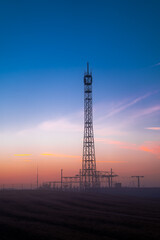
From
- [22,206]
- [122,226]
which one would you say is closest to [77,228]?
[122,226]

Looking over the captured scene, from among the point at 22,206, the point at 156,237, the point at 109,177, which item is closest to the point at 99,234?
the point at 156,237

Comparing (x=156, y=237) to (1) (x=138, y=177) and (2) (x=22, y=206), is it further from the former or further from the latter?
(1) (x=138, y=177)

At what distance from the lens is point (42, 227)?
70.2 feet

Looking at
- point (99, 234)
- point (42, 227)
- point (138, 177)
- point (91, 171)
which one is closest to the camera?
point (99, 234)

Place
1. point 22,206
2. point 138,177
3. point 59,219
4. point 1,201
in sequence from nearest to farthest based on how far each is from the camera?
point 59,219 < point 22,206 < point 1,201 < point 138,177

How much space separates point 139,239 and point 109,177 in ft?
210

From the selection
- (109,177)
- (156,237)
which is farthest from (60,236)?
(109,177)

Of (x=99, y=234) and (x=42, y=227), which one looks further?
(x=42, y=227)

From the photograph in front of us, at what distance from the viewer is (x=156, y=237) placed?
62.0ft

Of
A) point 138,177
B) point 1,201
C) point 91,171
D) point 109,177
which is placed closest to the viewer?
point 1,201

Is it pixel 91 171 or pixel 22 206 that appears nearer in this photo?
pixel 22 206

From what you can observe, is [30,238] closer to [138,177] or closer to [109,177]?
[109,177]

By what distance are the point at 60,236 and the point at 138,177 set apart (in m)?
80.6

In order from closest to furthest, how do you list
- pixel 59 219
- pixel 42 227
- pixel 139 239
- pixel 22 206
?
pixel 139 239 < pixel 42 227 < pixel 59 219 < pixel 22 206
